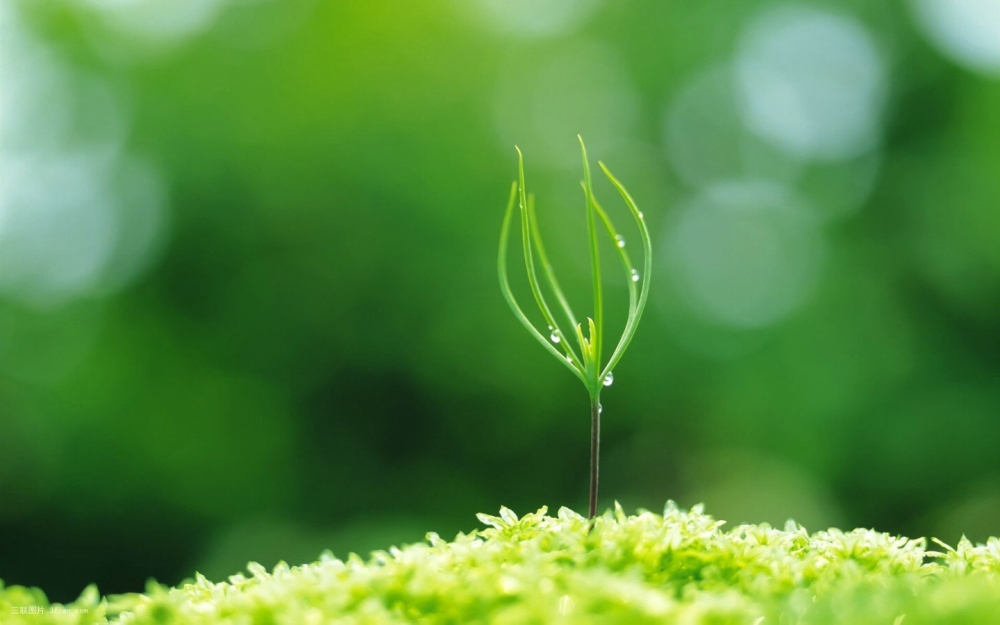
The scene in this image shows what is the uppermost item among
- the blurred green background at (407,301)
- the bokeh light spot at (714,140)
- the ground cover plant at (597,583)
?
the bokeh light spot at (714,140)

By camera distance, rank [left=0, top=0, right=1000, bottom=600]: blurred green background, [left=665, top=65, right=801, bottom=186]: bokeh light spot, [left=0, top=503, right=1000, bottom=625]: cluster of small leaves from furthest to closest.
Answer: [left=665, top=65, right=801, bottom=186]: bokeh light spot
[left=0, top=0, right=1000, bottom=600]: blurred green background
[left=0, top=503, right=1000, bottom=625]: cluster of small leaves

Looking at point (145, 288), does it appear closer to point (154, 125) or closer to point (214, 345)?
point (214, 345)

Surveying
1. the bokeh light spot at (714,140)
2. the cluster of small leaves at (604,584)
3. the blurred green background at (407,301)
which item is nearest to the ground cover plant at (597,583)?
the cluster of small leaves at (604,584)

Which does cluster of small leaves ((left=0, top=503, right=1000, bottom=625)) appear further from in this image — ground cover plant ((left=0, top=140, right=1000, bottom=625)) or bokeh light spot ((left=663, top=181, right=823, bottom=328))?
bokeh light spot ((left=663, top=181, right=823, bottom=328))

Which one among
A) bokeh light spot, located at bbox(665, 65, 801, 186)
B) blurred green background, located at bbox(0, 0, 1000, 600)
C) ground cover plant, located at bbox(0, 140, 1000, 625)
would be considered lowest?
ground cover plant, located at bbox(0, 140, 1000, 625)

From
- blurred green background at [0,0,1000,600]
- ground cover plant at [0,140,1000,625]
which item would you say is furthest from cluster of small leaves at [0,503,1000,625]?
blurred green background at [0,0,1000,600]

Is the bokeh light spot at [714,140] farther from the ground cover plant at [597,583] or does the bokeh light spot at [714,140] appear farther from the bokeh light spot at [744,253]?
the ground cover plant at [597,583]

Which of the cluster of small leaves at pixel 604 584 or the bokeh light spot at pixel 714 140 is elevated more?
the bokeh light spot at pixel 714 140

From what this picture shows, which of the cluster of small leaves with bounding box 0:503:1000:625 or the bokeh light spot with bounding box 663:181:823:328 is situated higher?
the bokeh light spot with bounding box 663:181:823:328
